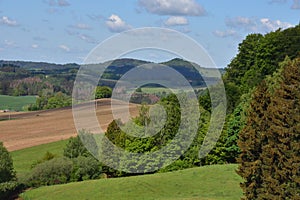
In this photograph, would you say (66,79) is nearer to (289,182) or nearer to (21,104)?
(21,104)

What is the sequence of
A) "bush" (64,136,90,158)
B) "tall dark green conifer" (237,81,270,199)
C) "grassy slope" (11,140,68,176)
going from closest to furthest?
"tall dark green conifer" (237,81,270,199) < "bush" (64,136,90,158) < "grassy slope" (11,140,68,176)

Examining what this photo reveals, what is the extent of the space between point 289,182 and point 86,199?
15.4 m

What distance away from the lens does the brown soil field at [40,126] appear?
6184cm

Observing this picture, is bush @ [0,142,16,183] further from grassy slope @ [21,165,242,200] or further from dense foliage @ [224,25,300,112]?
dense foliage @ [224,25,300,112]

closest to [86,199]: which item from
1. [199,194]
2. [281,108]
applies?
[199,194]

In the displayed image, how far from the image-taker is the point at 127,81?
35.7 metres

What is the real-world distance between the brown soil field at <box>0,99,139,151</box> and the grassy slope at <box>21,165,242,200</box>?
15.5 metres

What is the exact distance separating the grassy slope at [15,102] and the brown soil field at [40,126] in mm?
24443

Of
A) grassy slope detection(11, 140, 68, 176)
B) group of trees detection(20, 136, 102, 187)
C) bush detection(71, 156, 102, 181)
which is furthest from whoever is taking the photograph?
grassy slope detection(11, 140, 68, 176)

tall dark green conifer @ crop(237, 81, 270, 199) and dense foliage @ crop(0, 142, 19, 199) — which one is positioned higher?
tall dark green conifer @ crop(237, 81, 270, 199)

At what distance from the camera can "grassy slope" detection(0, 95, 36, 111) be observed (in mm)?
108000

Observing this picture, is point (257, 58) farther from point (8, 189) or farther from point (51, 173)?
point (8, 189)

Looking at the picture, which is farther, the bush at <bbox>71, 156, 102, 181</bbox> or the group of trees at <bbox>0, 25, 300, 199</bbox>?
the bush at <bbox>71, 156, 102, 181</bbox>

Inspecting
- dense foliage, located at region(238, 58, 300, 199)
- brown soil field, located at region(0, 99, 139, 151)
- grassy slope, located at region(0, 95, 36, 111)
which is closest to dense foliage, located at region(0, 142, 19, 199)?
brown soil field, located at region(0, 99, 139, 151)
